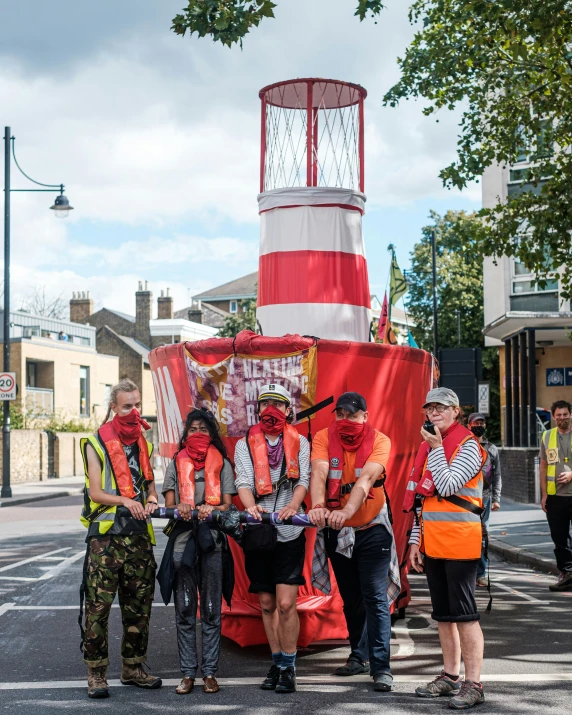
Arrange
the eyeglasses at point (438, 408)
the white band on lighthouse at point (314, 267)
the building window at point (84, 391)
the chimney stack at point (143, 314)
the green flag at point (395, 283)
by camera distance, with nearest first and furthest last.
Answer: the eyeglasses at point (438, 408), the white band on lighthouse at point (314, 267), the green flag at point (395, 283), the building window at point (84, 391), the chimney stack at point (143, 314)

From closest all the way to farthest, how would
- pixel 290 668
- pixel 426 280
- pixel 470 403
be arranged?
pixel 290 668
pixel 470 403
pixel 426 280

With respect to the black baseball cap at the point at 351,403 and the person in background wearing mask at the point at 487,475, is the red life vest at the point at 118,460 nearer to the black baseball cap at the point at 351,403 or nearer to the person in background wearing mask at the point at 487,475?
the black baseball cap at the point at 351,403

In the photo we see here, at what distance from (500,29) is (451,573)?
8762 millimetres

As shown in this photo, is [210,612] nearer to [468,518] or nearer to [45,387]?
[468,518]

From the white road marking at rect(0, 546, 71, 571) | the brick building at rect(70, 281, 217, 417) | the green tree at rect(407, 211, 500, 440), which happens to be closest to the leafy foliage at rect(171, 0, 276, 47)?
the white road marking at rect(0, 546, 71, 571)

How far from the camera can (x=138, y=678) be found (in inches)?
245

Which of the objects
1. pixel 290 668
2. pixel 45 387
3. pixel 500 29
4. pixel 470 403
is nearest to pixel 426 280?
pixel 45 387

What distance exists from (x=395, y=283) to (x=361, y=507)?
284 inches

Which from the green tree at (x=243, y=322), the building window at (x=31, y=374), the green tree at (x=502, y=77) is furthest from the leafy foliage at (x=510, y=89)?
the green tree at (x=243, y=322)

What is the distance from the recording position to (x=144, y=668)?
6.69m

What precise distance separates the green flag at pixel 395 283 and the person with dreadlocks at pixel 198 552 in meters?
6.67

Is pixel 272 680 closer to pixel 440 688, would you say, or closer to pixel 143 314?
pixel 440 688

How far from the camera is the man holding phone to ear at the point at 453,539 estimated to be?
5.69 metres

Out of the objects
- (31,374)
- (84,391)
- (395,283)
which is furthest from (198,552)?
(84,391)
